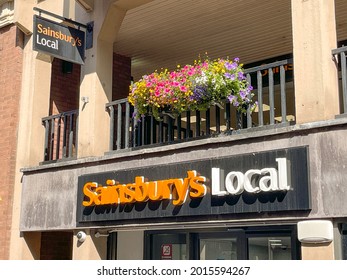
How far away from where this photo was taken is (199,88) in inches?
305

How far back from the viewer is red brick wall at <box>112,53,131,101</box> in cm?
1174

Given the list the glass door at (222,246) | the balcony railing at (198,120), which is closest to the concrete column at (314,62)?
the balcony railing at (198,120)

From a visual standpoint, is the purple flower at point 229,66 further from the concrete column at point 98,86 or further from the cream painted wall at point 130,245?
the cream painted wall at point 130,245

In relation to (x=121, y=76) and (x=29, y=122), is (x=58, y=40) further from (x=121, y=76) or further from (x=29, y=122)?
(x=121, y=76)

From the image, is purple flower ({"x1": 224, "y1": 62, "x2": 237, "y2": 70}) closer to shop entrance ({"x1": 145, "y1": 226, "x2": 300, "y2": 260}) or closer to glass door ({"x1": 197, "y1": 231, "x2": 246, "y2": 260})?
shop entrance ({"x1": 145, "y1": 226, "x2": 300, "y2": 260})

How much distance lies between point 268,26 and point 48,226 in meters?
5.38

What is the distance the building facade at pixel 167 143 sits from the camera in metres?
6.68

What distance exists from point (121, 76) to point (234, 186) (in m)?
5.41

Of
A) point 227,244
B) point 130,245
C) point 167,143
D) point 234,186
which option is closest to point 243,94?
point 234,186

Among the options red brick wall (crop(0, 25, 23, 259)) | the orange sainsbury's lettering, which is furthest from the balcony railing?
red brick wall (crop(0, 25, 23, 259))

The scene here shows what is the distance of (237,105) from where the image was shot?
7.67 meters

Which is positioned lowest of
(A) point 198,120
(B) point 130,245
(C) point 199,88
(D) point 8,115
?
(B) point 130,245

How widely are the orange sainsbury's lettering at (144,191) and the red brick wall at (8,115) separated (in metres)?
2.29
